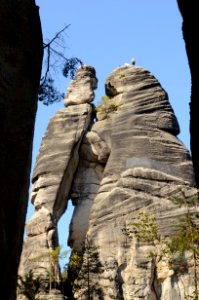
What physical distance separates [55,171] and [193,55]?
25.4 m

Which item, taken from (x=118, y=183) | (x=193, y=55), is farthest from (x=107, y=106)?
(x=193, y=55)

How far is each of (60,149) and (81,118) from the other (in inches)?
72.8

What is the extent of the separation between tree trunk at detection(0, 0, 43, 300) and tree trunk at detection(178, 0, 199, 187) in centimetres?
154

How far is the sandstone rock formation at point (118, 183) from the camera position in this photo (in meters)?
25.6

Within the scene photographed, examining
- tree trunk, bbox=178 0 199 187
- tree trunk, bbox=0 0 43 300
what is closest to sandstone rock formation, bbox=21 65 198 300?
tree trunk, bbox=0 0 43 300

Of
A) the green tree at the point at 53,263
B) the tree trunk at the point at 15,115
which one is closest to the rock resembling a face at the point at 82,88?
the green tree at the point at 53,263

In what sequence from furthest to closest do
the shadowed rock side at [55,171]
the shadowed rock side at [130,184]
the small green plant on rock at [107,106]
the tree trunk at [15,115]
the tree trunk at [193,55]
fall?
the small green plant on rock at [107,106]
the shadowed rock side at [55,171]
the shadowed rock side at [130,184]
the tree trunk at [15,115]
the tree trunk at [193,55]

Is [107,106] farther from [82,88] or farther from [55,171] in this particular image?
[55,171]

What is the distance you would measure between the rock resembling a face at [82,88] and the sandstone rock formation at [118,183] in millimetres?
57

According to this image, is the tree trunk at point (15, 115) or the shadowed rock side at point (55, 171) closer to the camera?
the tree trunk at point (15, 115)

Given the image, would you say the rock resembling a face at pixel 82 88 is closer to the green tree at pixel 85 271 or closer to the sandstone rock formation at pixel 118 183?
the sandstone rock formation at pixel 118 183

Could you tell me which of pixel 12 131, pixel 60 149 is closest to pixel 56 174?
pixel 60 149

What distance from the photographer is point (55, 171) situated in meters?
30.1

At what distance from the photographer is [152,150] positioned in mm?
29828
